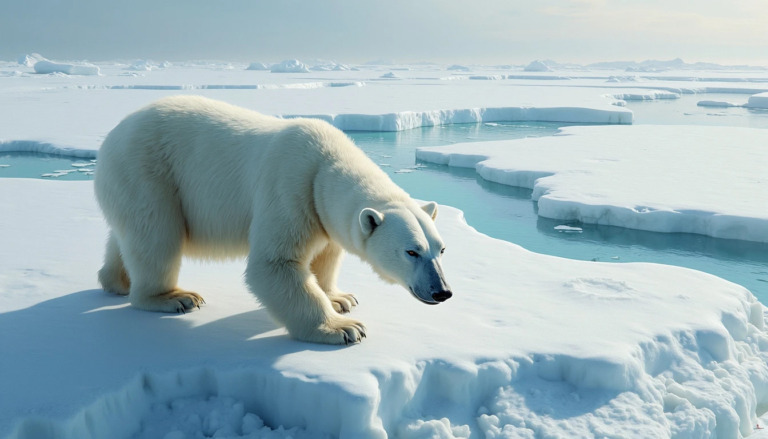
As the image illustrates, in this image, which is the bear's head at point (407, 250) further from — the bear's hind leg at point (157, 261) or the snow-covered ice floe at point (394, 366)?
the bear's hind leg at point (157, 261)

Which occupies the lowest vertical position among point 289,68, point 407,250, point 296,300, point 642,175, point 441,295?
point 642,175

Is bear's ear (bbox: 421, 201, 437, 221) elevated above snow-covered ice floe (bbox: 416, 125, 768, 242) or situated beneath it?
elevated above

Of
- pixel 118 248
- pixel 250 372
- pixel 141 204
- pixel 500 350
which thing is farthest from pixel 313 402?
pixel 118 248

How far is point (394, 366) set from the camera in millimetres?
2557

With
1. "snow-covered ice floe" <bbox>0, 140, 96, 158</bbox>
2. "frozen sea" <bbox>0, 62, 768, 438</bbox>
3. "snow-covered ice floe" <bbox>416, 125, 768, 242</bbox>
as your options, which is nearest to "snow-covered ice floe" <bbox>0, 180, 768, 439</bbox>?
"frozen sea" <bbox>0, 62, 768, 438</bbox>

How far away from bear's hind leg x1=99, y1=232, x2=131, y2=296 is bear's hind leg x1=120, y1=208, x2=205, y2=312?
0.25 m

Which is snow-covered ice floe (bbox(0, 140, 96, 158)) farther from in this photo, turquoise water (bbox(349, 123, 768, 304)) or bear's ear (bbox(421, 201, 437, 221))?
bear's ear (bbox(421, 201, 437, 221))

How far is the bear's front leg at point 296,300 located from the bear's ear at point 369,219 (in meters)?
0.37

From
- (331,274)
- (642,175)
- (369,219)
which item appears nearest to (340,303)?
(331,274)

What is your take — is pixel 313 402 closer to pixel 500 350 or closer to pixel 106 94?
pixel 500 350

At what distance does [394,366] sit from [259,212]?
0.88 m

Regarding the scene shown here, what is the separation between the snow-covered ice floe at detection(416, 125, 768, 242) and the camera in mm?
6414

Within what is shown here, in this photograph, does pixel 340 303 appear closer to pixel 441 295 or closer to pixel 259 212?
pixel 259 212

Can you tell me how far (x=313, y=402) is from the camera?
2.40 metres
